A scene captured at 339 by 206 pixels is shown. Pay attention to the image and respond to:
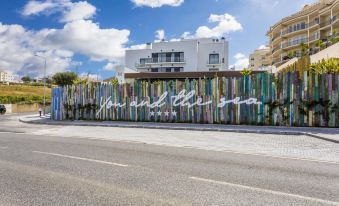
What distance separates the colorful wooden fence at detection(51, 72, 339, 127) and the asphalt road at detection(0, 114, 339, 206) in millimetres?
10459

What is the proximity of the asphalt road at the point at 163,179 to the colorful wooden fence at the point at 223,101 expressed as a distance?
34.3ft

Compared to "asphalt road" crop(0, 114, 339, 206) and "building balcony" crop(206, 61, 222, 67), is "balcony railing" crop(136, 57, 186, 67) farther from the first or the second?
"asphalt road" crop(0, 114, 339, 206)

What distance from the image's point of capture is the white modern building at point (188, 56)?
215 ft

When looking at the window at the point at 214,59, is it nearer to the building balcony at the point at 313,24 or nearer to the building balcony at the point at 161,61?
the building balcony at the point at 161,61

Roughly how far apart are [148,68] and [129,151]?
198 feet

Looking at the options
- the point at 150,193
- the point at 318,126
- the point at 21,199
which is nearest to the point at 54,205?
the point at 21,199

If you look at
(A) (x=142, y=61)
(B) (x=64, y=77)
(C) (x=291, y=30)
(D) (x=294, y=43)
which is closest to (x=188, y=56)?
(A) (x=142, y=61)

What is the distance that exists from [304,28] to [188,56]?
80.4ft

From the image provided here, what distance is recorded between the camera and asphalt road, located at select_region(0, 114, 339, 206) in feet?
17.1

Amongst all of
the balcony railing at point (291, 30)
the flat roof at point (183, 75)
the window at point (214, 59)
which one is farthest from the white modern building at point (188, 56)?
the flat roof at point (183, 75)

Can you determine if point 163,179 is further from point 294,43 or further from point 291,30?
point 291,30

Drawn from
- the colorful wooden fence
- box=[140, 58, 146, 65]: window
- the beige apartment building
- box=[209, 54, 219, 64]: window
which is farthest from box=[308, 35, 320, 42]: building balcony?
the colorful wooden fence

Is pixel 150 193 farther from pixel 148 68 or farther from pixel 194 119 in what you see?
pixel 148 68

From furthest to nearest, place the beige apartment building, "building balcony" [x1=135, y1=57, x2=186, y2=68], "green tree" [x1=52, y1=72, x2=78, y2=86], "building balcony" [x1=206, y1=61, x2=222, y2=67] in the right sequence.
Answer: "green tree" [x1=52, y1=72, x2=78, y2=86]
"building balcony" [x1=135, y1=57, x2=186, y2=68]
"building balcony" [x1=206, y1=61, x2=222, y2=67]
the beige apartment building
